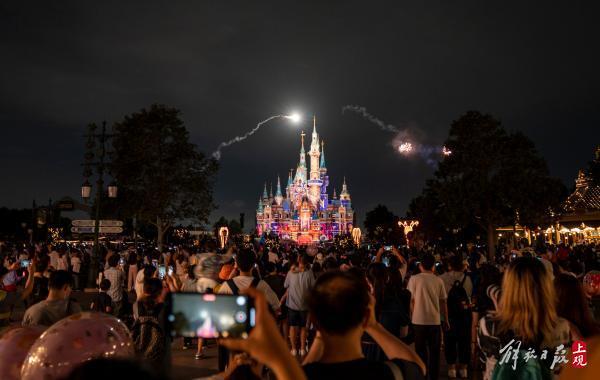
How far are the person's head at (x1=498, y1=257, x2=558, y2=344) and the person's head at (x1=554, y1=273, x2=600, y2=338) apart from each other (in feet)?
0.67

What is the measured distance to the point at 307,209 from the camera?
13788 cm

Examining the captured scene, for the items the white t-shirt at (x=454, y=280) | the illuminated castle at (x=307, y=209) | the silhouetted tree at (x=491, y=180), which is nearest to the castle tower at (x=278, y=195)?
the illuminated castle at (x=307, y=209)

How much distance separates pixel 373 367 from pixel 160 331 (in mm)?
3704

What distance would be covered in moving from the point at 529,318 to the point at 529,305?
0.10 metres

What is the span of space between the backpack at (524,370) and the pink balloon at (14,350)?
3653 millimetres

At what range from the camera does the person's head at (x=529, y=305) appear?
3.49 m

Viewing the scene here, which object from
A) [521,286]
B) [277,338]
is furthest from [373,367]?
[521,286]

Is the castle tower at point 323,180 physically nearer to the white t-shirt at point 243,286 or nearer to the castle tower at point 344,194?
the castle tower at point 344,194

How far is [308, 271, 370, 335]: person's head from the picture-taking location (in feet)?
7.44

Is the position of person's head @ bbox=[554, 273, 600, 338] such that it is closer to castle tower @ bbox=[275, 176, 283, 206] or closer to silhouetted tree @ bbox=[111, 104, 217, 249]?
silhouetted tree @ bbox=[111, 104, 217, 249]

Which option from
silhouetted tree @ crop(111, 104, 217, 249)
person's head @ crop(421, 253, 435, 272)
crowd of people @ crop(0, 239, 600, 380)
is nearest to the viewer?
crowd of people @ crop(0, 239, 600, 380)

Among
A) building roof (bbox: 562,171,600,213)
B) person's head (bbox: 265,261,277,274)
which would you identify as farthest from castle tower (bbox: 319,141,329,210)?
person's head (bbox: 265,261,277,274)

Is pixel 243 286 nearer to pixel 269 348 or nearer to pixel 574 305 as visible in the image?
pixel 574 305

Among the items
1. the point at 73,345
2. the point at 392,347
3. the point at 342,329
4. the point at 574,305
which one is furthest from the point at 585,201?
the point at 73,345
